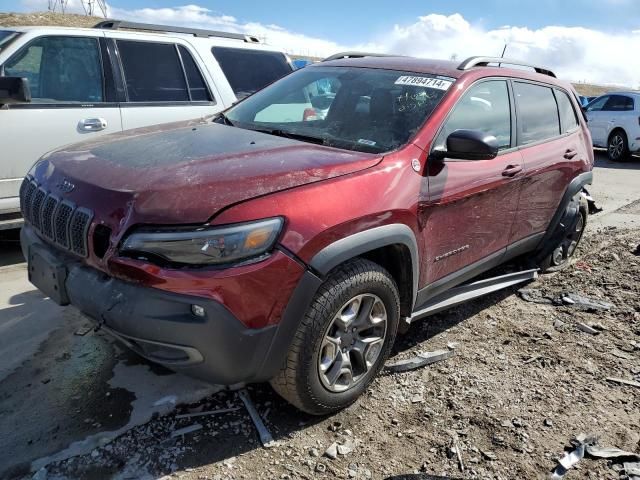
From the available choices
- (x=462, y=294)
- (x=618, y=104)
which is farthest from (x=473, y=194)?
(x=618, y=104)

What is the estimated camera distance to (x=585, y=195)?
5.09 m

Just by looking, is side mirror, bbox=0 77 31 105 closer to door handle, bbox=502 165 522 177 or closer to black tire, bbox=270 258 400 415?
black tire, bbox=270 258 400 415

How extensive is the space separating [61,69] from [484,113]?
12.3 feet

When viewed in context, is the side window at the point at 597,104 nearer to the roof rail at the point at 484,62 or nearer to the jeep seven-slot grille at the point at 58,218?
the roof rail at the point at 484,62

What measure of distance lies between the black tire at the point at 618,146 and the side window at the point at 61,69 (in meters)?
12.2

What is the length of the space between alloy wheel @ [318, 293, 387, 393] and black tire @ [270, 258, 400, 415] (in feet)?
0.07

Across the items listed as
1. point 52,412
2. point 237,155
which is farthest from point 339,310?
point 52,412

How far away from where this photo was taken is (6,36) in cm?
474

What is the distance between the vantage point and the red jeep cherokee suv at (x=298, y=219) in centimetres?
218

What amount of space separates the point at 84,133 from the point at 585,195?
467 centimetres

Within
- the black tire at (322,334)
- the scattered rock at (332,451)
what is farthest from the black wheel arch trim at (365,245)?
the scattered rock at (332,451)

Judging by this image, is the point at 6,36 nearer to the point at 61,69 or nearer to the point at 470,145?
the point at 61,69

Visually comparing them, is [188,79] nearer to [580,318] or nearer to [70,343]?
[70,343]

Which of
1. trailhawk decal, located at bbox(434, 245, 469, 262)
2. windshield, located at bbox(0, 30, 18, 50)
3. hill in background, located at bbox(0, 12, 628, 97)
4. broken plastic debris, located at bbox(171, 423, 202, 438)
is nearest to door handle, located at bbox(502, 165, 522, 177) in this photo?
trailhawk decal, located at bbox(434, 245, 469, 262)
